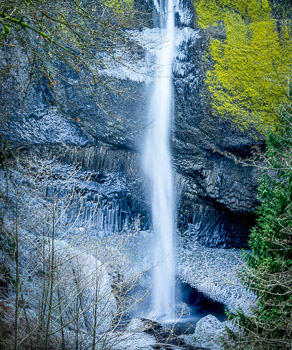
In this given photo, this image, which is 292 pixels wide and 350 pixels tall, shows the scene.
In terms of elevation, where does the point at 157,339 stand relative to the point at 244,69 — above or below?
below

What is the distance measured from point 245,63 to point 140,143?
3.83 meters

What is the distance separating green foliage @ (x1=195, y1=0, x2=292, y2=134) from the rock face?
0.35m

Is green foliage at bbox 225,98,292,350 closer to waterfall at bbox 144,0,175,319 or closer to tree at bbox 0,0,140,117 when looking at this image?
tree at bbox 0,0,140,117

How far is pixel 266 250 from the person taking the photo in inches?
249

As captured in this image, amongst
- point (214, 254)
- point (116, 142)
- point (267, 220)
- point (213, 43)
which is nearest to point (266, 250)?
point (267, 220)

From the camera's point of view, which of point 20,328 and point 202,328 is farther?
point 202,328

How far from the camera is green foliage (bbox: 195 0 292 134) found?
31.6 feet

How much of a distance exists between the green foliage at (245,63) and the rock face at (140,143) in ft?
1.14

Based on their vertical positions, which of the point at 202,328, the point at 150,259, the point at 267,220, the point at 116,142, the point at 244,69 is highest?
the point at 244,69

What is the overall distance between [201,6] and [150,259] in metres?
7.52

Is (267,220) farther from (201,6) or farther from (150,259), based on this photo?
(201,6)

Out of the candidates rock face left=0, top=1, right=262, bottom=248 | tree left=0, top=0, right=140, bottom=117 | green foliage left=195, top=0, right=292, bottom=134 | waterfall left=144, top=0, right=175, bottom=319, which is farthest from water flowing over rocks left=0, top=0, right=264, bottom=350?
tree left=0, top=0, right=140, bottom=117

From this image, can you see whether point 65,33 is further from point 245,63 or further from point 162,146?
point 245,63

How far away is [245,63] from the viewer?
32.1 ft
